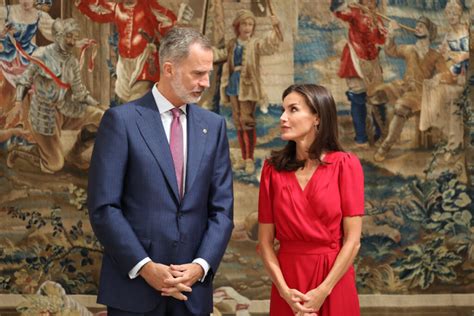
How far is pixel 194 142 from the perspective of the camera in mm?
3920

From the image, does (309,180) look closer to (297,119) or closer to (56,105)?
(297,119)

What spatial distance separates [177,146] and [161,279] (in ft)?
2.30

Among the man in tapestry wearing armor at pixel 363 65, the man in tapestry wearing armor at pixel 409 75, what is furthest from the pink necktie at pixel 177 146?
the man in tapestry wearing armor at pixel 409 75

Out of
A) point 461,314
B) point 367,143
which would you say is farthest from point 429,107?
point 461,314

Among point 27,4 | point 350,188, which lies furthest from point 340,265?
point 27,4

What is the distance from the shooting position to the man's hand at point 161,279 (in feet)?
12.0

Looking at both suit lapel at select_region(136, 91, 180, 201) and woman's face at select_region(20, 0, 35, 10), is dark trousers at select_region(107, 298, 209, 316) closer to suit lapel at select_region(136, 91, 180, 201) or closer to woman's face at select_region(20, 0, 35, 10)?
suit lapel at select_region(136, 91, 180, 201)

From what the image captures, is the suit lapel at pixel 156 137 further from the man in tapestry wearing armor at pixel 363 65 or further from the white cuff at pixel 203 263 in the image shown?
the man in tapestry wearing armor at pixel 363 65

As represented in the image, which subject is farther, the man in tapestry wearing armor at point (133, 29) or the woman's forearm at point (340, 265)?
the man in tapestry wearing armor at point (133, 29)

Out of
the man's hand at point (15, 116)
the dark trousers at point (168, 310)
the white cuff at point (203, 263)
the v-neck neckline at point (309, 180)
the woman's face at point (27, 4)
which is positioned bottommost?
the dark trousers at point (168, 310)

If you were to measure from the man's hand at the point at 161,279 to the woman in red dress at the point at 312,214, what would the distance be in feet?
1.91

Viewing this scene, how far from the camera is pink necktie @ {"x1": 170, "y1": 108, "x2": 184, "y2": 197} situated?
387 centimetres

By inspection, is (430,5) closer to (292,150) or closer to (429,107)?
(429,107)

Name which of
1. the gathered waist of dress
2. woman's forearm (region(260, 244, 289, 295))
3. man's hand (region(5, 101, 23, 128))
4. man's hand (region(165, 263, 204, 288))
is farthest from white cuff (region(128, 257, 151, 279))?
man's hand (region(5, 101, 23, 128))
